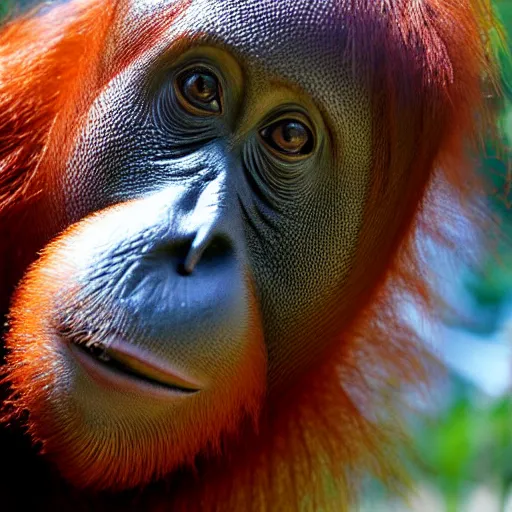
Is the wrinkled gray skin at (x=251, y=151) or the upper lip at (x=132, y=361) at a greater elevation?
the wrinkled gray skin at (x=251, y=151)

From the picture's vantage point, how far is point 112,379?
2098mm

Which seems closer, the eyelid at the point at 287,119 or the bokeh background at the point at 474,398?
the eyelid at the point at 287,119

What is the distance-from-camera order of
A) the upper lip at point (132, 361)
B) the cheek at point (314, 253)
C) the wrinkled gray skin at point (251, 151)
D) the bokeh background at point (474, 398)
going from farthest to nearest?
the bokeh background at point (474, 398) → the cheek at point (314, 253) → the wrinkled gray skin at point (251, 151) → the upper lip at point (132, 361)

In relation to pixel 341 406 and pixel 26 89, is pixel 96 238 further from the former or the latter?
pixel 341 406

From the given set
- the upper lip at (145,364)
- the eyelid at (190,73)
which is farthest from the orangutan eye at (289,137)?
the upper lip at (145,364)

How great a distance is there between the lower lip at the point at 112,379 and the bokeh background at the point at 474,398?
1.38 meters

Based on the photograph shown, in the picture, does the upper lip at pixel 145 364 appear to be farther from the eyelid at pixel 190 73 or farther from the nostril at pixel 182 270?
the eyelid at pixel 190 73

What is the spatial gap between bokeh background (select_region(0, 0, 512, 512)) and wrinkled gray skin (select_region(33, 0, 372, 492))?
725mm

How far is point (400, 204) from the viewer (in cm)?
273

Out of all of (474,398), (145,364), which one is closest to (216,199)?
(145,364)

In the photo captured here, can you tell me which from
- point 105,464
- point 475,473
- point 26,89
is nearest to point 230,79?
point 26,89

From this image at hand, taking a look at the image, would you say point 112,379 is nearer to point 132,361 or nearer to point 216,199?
point 132,361

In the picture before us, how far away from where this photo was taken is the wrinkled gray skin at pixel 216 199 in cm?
211

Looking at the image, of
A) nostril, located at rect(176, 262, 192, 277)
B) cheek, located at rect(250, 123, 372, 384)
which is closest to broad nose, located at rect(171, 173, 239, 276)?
nostril, located at rect(176, 262, 192, 277)
